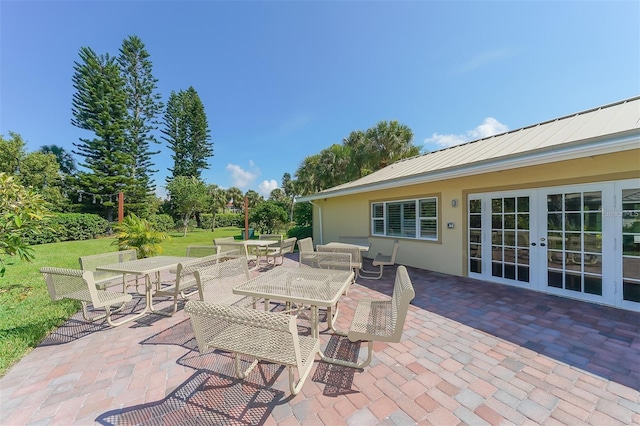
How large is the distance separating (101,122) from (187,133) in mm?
8753

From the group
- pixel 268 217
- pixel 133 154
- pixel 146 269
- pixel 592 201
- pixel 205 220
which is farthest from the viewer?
pixel 205 220

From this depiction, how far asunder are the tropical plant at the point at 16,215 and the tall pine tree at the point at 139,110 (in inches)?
898

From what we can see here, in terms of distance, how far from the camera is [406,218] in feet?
25.8

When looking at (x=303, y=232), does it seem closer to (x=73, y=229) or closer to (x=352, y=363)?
(x=352, y=363)

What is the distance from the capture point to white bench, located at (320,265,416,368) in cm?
214

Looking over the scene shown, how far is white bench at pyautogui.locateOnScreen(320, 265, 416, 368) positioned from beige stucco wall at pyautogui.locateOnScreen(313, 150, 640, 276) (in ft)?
14.0

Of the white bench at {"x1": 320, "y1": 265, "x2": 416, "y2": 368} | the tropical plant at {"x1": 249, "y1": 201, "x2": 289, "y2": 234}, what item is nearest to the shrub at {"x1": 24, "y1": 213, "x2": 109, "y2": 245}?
the tropical plant at {"x1": 249, "y1": 201, "x2": 289, "y2": 234}

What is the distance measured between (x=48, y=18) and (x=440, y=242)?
1230cm

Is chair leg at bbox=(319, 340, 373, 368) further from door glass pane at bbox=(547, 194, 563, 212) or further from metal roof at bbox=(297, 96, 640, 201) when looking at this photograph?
door glass pane at bbox=(547, 194, 563, 212)

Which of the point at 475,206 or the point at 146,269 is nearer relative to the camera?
the point at 146,269

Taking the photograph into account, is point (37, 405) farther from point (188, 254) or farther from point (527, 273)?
point (527, 273)

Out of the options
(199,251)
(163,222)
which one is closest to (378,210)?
(199,251)

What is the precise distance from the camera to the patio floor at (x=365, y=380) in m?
1.93

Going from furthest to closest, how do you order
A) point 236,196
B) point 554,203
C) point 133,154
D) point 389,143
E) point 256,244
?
point 236,196 → point 133,154 → point 389,143 → point 256,244 → point 554,203
